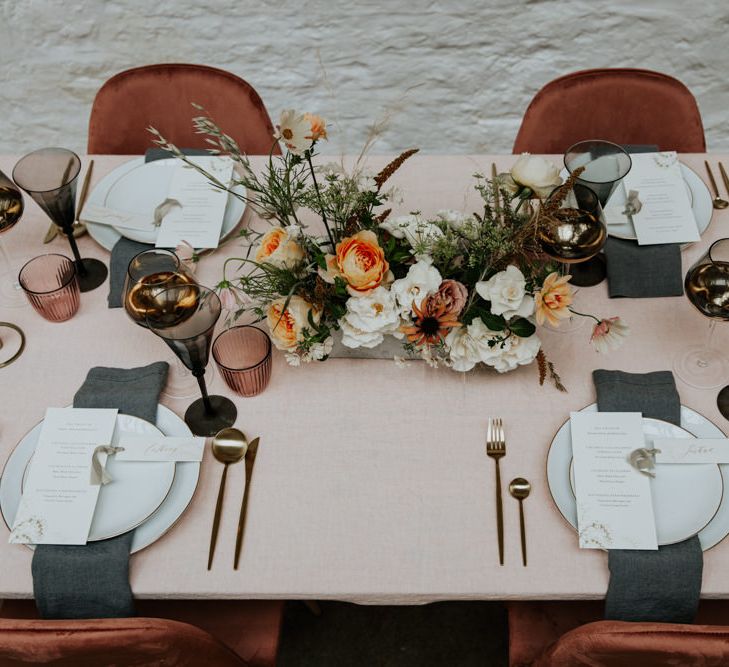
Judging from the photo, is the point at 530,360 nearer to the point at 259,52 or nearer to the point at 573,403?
the point at 573,403

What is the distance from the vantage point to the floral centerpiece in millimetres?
1129

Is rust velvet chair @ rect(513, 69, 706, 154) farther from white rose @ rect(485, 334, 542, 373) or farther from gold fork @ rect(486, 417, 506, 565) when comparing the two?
gold fork @ rect(486, 417, 506, 565)

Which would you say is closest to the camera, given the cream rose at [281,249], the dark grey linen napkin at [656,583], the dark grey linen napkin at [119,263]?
the dark grey linen napkin at [656,583]

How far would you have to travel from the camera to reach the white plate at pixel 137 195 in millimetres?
1500

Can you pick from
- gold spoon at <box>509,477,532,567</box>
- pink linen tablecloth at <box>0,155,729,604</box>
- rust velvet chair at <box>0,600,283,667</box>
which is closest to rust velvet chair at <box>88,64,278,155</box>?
pink linen tablecloth at <box>0,155,729,604</box>

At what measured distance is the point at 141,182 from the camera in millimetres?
1596

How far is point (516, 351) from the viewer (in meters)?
1.21

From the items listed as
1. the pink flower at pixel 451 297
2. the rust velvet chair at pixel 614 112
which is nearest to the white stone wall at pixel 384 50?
the rust velvet chair at pixel 614 112

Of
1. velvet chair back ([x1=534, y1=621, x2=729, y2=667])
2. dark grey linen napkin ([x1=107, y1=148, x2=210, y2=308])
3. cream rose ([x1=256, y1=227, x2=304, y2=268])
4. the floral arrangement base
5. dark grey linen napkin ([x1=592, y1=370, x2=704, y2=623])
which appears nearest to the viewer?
velvet chair back ([x1=534, y1=621, x2=729, y2=667])

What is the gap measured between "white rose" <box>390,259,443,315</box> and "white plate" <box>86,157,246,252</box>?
508mm

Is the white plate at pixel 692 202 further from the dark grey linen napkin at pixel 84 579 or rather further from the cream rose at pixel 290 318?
the dark grey linen napkin at pixel 84 579

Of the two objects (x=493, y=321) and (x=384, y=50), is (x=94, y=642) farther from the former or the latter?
(x=384, y=50)

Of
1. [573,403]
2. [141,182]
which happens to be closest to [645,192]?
[573,403]

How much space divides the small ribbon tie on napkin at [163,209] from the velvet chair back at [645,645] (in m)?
1.06
